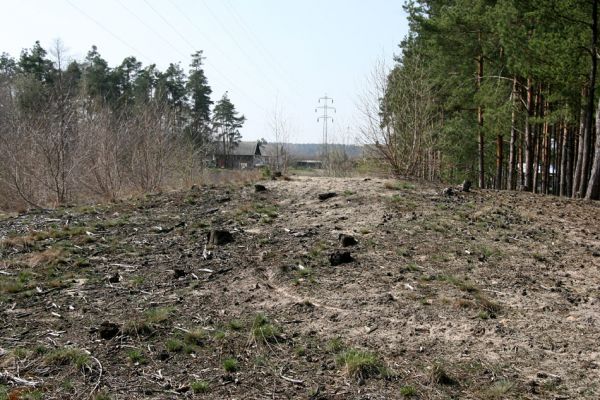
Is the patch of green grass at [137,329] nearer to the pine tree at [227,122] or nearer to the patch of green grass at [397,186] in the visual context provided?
the patch of green grass at [397,186]

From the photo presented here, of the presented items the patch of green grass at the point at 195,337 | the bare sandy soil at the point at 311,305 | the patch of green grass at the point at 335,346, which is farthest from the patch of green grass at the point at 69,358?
the patch of green grass at the point at 335,346

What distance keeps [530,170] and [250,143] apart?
5651 cm

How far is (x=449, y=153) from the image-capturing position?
22297mm

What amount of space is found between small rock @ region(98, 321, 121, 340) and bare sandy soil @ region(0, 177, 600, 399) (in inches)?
0.4

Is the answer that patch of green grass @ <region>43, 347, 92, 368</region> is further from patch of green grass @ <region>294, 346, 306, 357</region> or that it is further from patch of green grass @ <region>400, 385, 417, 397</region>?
patch of green grass @ <region>400, 385, 417, 397</region>

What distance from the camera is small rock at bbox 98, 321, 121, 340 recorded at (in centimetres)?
427

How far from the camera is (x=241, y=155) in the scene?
64.6 m

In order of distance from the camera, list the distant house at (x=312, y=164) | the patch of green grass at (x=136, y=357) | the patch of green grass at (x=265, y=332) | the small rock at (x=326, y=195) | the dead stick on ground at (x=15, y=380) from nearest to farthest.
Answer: the dead stick on ground at (x=15, y=380) → the patch of green grass at (x=136, y=357) → the patch of green grass at (x=265, y=332) → the small rock at (x=326, y=195) → the distant house at (x=312, y=164)

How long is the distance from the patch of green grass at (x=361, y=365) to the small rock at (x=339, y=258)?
6.86 ft

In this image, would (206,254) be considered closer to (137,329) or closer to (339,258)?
(339,258)

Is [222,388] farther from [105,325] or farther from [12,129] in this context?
[12,129]

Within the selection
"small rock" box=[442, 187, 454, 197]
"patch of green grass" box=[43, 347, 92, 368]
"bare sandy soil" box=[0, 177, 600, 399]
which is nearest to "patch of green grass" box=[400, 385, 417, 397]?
"bare sandy soil" box=[0, 177, 600, 399]

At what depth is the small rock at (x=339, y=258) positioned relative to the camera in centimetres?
588

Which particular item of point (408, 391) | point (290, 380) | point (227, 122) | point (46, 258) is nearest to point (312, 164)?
point (227, 122)
